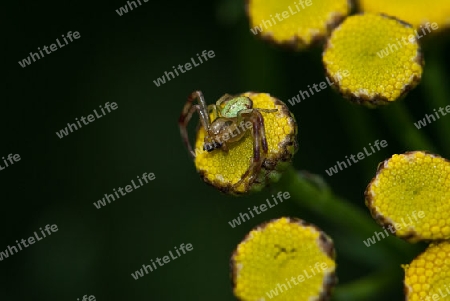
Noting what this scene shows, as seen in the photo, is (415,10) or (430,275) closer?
(430,275)

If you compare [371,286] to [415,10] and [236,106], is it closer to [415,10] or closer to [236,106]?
[236,106]

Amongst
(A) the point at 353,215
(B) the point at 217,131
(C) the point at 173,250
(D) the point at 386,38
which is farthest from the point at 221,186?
(C) the point at 173,250

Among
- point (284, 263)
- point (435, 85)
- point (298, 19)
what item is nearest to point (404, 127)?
point (435, 85)

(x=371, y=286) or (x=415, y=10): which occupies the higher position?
(x=415, y=10)

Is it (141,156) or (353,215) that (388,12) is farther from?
(141,156)

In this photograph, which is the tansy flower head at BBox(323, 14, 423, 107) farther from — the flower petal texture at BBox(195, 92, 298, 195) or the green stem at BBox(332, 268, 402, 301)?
the green stem at BBox(332, 268, 402, 301)
